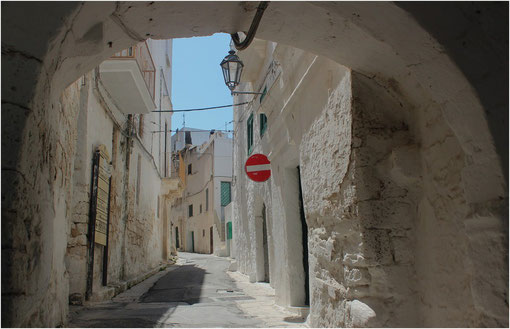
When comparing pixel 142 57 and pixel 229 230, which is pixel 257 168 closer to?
pixel 142 57

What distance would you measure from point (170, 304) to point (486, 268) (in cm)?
609

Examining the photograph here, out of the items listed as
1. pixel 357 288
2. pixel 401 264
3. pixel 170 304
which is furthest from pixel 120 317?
pixel 401 264

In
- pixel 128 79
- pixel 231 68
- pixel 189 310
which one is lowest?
pixel 189 310

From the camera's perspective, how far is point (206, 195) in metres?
33.4

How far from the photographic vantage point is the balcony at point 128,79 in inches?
330

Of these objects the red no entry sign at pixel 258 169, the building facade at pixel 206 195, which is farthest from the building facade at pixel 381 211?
the building facade at pixel 206 195

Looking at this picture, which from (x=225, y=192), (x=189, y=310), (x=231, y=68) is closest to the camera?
(x=189, y=310)

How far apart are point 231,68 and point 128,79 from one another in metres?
2.63

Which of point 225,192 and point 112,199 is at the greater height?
point 225,192

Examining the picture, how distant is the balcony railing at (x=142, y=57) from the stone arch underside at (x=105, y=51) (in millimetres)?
5693

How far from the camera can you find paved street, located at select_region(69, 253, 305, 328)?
5601mm

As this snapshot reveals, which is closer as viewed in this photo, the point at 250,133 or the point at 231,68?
the point at 231,68

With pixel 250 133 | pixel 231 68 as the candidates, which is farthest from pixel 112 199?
A: pixel 250 133

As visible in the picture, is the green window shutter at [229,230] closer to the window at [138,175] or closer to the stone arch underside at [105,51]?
the window at [138,175]
